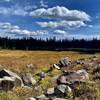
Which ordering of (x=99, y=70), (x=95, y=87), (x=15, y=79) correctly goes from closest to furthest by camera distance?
(x=95, y=87) → (x=15, y=79) → (x=99, y=70)

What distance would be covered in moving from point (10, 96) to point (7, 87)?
2238 millimetres

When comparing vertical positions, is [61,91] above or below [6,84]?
below

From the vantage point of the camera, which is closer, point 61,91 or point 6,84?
point 61,91

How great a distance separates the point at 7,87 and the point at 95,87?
3686 mm

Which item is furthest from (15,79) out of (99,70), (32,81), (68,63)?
(68,63)

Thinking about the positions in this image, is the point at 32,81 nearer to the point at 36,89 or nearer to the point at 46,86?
the point at 46,86

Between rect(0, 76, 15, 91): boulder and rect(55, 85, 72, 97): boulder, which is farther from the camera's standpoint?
rect(0, 76, 15, 91): boulder

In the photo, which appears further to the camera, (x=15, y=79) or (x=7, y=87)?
(x=15, y=79)

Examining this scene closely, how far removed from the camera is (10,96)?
1162cm

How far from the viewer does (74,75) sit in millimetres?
16641

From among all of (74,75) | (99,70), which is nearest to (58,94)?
(74,75)

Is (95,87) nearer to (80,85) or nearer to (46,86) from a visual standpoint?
(80,85)

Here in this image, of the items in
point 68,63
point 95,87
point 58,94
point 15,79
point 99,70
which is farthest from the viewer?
point 68,63

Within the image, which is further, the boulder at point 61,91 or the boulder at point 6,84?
the boulder at point 6,84
